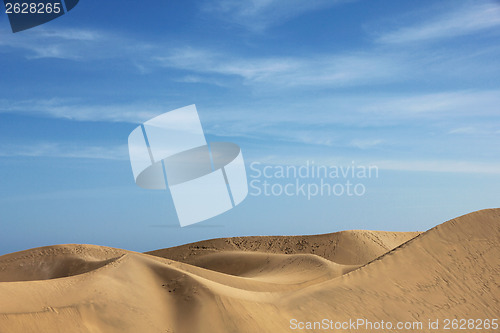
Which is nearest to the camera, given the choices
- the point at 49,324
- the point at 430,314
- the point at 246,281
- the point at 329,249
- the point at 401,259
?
the point at 49,324

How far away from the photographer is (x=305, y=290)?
17.0 m

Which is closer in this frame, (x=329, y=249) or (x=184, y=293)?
(x=184, y=293)

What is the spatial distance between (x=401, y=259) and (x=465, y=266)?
2.09 m

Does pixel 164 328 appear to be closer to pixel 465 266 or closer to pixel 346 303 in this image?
pixel 346 303

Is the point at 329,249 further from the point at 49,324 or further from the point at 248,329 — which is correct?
the point at 49,324

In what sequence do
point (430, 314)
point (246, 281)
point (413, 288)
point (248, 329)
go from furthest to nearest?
point (246, 281)
point (413, 288)
point (430, 314)
point (248, 329)

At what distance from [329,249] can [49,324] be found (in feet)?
88.6

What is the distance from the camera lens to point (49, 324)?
42.5 feet

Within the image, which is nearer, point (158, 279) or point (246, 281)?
point (158, 279)

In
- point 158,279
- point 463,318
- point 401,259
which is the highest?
point 158,279

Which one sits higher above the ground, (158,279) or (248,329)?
(158,279)

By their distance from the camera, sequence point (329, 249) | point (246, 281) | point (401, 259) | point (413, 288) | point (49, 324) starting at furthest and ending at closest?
point (329, 249) < point (246, 281) < point (401, 259) < point (413, 288) < point (49, 324)

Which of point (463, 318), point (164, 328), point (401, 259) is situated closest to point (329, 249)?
Answer: point (401, 259)

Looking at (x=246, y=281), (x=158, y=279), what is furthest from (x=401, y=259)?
(x=158, y=279)
